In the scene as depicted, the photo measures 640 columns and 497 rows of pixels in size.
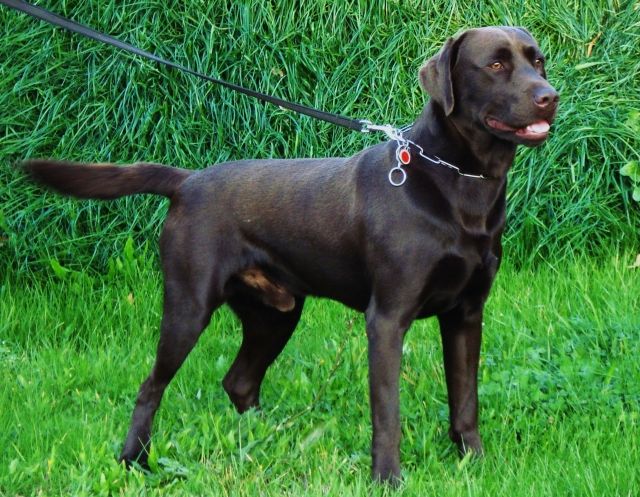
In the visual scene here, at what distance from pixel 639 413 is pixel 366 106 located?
9.42 ft

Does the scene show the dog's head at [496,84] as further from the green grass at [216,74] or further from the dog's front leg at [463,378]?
the green grass at [216,74]

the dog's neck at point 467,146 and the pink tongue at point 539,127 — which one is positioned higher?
the pink tongue at point 539,127

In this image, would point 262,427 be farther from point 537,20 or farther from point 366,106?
point 537,20

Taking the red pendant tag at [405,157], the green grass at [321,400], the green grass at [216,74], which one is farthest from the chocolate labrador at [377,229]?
the green grass at [216,74]

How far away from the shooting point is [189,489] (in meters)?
3.98

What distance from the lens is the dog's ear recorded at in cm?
387

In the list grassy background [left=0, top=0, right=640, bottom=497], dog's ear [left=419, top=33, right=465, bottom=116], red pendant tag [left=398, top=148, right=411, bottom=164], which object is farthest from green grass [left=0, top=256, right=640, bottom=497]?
dog's ear [left=419, top=33, right=465, bottom=116]

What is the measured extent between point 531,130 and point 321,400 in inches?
63.6

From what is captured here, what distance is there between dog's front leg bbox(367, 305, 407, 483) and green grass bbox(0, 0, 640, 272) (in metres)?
2.72

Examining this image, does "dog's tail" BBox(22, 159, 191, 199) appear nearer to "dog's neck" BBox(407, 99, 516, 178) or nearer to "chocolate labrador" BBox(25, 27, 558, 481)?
"chocolate labrador" BBox(25, 27, 558, 481)

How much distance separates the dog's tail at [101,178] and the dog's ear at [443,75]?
1159 millimetres

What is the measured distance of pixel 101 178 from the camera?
449 cm

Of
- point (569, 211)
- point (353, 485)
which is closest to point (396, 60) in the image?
point (569, 211)

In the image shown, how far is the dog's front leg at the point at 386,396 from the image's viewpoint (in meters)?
3.91
